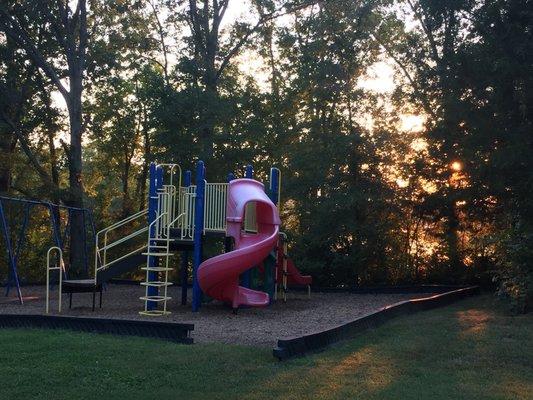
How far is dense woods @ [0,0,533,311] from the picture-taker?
1427 centimetres

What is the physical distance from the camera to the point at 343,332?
875 cm

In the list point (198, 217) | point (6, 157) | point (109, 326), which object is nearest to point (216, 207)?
point (198, 217)

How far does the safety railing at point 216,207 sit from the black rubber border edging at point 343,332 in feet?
13.1

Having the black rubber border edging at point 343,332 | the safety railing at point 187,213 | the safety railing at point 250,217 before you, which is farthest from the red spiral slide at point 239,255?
the black rubber border edging at point 343,332

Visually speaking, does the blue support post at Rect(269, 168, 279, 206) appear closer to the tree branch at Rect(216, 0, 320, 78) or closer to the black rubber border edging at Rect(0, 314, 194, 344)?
the black rubber border edging at Rect(0, 314, 194, 344)

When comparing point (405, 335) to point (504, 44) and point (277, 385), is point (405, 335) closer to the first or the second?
point (277, 385)

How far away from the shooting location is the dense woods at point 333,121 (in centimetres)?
1427

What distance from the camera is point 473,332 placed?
31.7 ft

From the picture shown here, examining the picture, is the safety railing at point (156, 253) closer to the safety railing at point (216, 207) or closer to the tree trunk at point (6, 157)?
the safety railing at point (216, 207)

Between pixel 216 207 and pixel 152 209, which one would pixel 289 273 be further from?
pixel 152 209

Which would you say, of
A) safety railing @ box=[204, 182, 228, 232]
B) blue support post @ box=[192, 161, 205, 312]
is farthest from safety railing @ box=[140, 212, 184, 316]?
safety railing @ box=[204, 182, 228, 232]

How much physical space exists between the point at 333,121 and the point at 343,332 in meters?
13.8

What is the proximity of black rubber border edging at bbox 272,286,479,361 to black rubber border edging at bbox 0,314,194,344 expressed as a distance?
1.52 m

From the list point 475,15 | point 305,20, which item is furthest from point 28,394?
point 305,20
